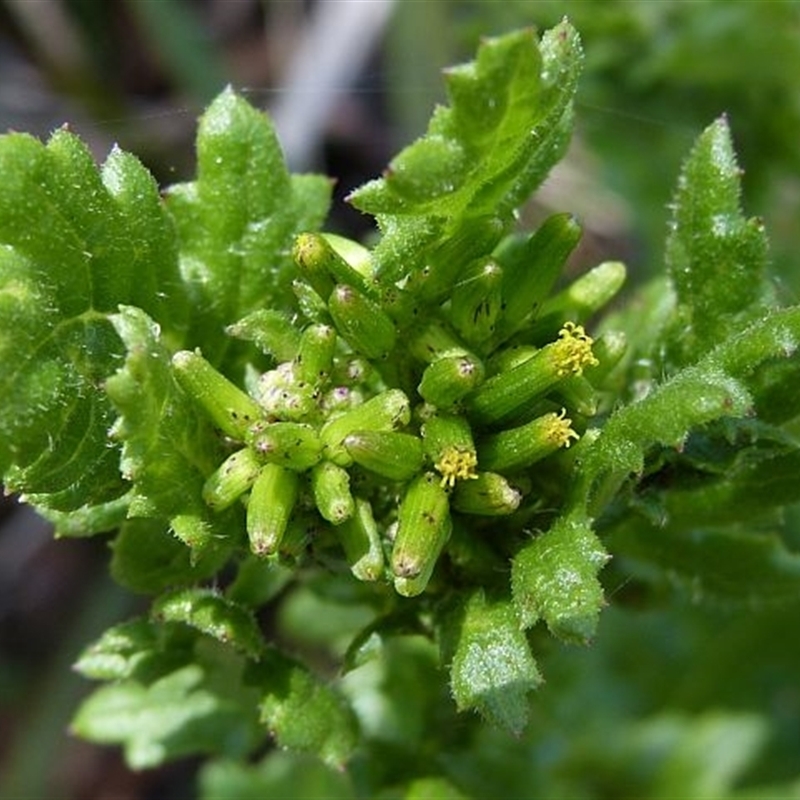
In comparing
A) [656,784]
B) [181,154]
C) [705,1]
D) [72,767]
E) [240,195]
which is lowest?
[656,784]

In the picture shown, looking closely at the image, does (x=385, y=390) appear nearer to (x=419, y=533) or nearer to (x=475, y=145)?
(x=419, y=533)

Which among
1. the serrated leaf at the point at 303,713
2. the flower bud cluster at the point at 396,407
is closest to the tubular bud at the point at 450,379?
the flower bud cluster at the point at 396,407

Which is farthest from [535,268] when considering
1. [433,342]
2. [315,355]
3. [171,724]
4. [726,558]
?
[171,724]

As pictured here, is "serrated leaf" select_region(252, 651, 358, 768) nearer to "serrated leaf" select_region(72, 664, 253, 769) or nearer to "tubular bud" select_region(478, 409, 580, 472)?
"tubular bud" select_region(478, 409, 580, 472)

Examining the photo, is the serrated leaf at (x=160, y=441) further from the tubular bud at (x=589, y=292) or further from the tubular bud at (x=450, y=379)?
the tubular bud at (x=589, y=292)

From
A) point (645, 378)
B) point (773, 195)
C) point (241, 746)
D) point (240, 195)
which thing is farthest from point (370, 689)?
point (773, 195)

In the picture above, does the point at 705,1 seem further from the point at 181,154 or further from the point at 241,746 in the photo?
the point at 241,746
